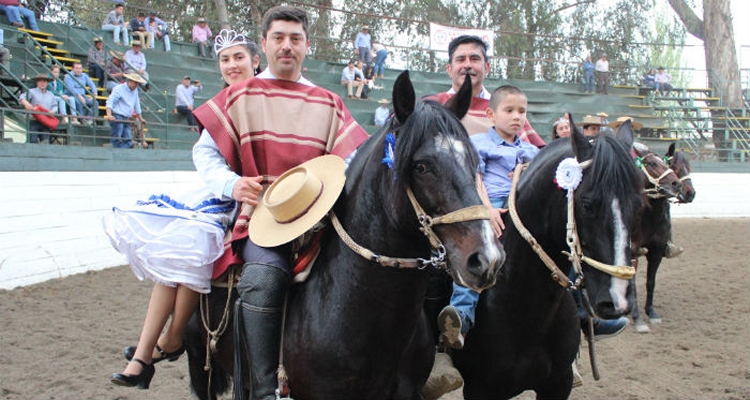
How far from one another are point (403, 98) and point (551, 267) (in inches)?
46.5

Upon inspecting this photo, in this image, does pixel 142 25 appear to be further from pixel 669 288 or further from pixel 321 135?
pixel 321 135

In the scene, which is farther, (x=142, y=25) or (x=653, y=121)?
(x=653, y=121)

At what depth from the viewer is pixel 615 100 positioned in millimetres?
23844

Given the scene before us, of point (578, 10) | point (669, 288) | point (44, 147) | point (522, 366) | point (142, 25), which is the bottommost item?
point (669, 288)

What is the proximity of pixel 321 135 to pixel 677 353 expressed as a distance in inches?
188

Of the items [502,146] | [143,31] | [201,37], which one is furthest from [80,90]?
[502,146]

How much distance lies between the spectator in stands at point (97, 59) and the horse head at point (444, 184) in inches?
502

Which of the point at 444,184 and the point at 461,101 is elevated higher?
the point at 461,101

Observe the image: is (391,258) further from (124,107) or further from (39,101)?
(124,107)

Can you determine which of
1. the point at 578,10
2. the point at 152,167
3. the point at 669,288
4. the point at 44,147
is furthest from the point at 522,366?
the point at 578,10

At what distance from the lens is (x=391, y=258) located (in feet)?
8.34

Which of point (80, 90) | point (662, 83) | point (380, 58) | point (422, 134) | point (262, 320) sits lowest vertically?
point (262, 320)

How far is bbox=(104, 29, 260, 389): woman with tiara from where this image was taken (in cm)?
308

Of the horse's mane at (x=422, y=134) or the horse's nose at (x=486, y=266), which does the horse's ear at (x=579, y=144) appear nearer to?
the horse's mane at (x=422, y=134)
